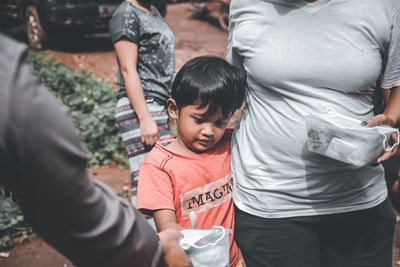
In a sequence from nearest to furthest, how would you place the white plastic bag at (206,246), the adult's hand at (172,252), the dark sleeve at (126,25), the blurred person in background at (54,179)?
the blurred person in background at (54,179)
the adult's hand at (172,252)
the white plastic bag at (206,246)
the dark sleeve at (126,25)

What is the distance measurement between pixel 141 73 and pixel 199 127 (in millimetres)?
1172

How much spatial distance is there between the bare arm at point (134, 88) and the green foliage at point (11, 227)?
79.8 inches

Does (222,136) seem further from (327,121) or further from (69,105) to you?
(69,105)

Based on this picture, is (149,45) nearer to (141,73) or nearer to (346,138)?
(141,73)

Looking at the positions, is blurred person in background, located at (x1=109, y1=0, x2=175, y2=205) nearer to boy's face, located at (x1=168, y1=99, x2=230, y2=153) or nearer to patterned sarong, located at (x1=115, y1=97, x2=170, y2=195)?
patterned sarong, located at (x1=115, y1=97, x2=170, y2=195)

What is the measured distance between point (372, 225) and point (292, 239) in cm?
37

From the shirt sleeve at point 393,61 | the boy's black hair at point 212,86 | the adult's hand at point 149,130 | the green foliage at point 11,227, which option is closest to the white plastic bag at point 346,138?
the shirt sleeve at point 393,61

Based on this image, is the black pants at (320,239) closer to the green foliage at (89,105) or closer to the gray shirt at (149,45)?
the gray shirt at (149,45)

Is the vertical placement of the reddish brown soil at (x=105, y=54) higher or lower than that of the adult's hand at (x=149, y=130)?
lower

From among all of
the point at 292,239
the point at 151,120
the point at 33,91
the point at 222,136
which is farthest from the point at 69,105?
the point at 33,91

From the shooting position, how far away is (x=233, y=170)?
1.79 metres

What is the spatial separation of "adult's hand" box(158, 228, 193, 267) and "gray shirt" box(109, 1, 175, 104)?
1685 millimetres

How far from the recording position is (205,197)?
1726mm

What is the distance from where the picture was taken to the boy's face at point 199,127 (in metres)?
1.75
